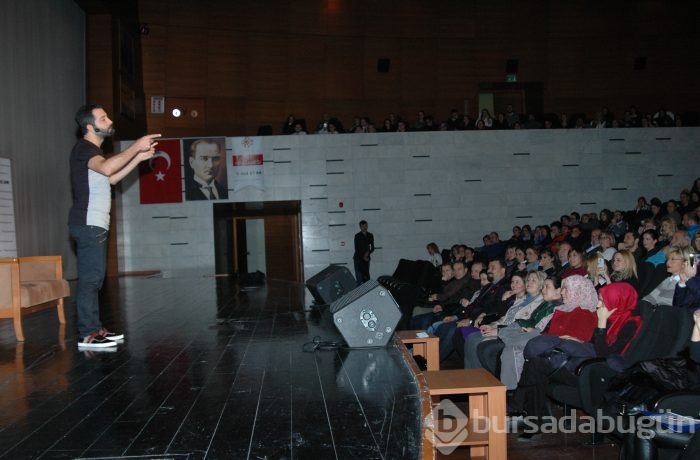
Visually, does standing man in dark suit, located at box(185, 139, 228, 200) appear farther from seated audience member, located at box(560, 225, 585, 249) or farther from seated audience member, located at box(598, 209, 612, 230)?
seated audience member, located at box(598, 209, 612, 230)

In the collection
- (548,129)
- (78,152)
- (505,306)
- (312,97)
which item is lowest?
(505,306)

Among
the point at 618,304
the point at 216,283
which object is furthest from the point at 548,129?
the point at 618,304

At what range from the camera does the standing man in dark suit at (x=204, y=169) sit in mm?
13016

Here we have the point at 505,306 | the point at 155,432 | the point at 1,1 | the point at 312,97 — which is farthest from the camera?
the point at 312,97

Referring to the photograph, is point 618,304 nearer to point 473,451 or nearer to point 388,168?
point 473,451

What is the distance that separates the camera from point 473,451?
355 centimetres

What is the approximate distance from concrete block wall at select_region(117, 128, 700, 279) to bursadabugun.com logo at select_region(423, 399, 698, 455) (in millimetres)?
9028

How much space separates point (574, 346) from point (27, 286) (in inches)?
156

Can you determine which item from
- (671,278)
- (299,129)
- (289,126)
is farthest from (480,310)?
(289,126)

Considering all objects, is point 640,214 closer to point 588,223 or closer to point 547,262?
point 588,223

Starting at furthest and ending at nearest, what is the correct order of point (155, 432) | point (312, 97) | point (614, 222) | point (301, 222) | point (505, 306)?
point (312, 97), point (301, 222), point (614, 222), point (505, 306), point (155, 432)

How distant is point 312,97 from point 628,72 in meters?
7.66

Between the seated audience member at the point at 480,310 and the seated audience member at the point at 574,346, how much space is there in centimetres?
140

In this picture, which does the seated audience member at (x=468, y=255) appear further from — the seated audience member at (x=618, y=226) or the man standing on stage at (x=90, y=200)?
the man standing on stage at (x=90, y=200)
